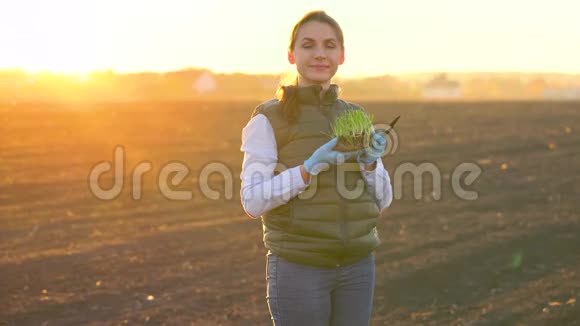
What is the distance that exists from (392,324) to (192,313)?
5.37 ft

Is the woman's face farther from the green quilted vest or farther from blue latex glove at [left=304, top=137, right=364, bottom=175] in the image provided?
blue latex glove at [left=304, top=137, right=364, bottom=175]

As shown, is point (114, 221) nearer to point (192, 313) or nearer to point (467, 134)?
point (192, 313)

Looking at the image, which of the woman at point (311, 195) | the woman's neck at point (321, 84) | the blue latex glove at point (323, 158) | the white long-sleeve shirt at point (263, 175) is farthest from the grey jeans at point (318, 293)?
the woman's neck at point (321, 84)

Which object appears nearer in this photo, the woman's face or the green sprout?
the green sprout

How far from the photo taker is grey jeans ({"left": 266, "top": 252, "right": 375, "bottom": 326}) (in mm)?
2709

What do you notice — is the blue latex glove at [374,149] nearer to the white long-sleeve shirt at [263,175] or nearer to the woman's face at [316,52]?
the white long-sleeve shirt at [263,175]

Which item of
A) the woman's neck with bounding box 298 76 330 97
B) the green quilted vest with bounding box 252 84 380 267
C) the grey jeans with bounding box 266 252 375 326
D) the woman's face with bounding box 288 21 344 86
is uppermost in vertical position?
the woman's face with bounding box 288 21 344 86

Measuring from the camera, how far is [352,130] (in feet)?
8.77

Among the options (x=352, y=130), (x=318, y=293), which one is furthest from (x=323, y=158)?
(x=318, y=293)

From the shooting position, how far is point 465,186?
1338 cm

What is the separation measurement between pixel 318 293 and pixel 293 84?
767 millimetres

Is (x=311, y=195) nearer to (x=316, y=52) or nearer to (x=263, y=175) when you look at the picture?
(x=263, y=175)

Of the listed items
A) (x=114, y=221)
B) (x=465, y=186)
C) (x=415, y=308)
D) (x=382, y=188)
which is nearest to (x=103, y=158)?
(x=114, y=221)

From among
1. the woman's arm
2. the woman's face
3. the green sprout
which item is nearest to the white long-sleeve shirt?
the woman's arm
